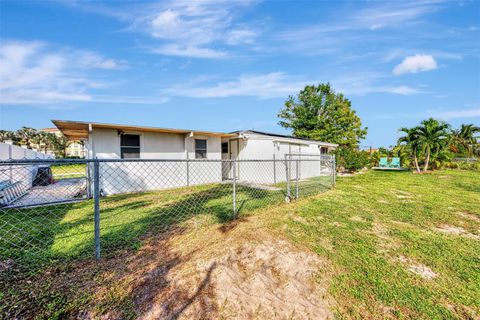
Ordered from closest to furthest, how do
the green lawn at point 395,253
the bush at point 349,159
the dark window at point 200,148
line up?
1. the green lawn at point 395,253
2. the dark window at point 200,148
3. the bush at point 349,159

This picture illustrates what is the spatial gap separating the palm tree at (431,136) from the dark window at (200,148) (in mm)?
14680

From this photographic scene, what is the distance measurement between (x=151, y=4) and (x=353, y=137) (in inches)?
951

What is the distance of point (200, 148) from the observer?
10.4 m

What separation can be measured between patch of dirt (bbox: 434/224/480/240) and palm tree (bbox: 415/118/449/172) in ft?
44.6

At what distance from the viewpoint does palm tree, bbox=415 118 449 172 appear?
14234mm

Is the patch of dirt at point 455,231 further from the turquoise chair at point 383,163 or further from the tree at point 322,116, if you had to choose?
the tree at point 322,116

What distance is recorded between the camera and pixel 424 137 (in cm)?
1467

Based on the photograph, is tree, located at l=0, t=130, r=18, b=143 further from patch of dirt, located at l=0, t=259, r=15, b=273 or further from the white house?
patch of dirt, located at l=0, t=259, r=15, b=273

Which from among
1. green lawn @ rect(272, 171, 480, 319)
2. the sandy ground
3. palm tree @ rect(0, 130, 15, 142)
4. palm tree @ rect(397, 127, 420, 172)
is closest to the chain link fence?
the sandy ground

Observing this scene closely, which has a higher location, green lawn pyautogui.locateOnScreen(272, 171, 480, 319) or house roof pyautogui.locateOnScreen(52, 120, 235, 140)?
house roof pyautogui.locateOnScreen(52, 120, 235, 140)

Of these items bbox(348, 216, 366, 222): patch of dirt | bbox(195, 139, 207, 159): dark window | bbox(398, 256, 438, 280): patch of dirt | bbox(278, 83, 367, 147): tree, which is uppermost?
bbox(278, 83, 367, 147): tree

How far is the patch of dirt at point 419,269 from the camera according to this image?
8.24ft

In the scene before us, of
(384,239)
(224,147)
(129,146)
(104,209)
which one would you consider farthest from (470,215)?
(129,146)

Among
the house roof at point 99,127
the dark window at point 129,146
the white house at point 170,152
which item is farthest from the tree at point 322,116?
the dark window at point 129,146
